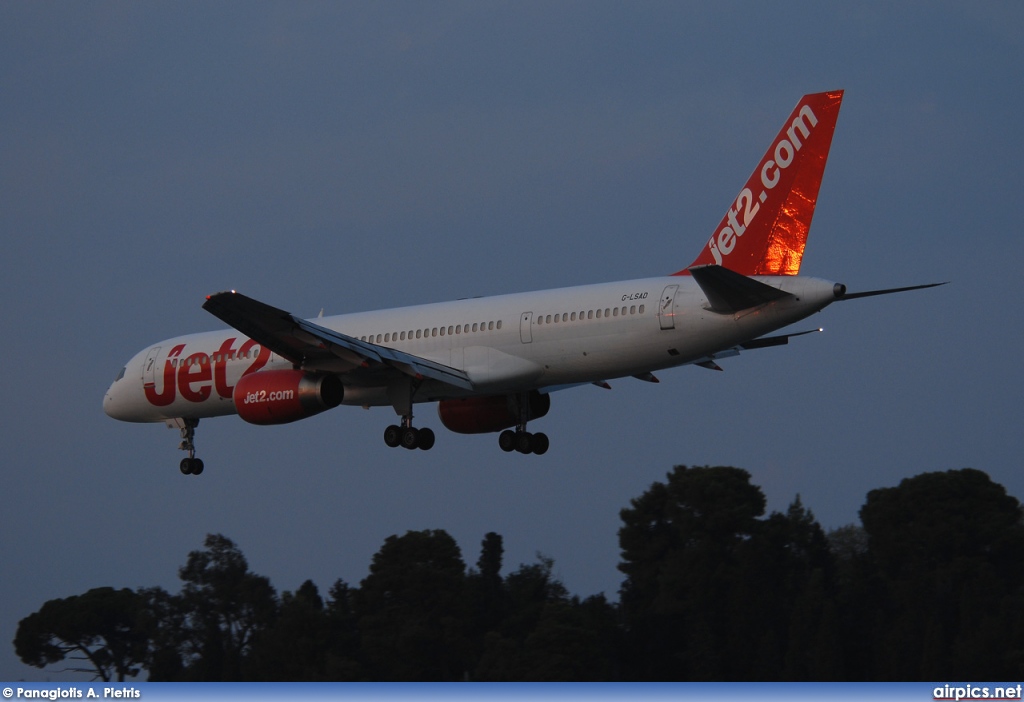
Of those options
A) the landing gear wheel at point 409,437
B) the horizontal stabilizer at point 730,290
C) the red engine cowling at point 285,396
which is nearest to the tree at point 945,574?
the landing gear wheel at point 409,437

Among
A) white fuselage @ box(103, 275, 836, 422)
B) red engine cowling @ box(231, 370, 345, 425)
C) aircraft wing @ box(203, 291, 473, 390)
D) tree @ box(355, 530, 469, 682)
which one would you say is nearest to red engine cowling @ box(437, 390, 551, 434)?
white fuselage @ box(103, 275, 836, 422)

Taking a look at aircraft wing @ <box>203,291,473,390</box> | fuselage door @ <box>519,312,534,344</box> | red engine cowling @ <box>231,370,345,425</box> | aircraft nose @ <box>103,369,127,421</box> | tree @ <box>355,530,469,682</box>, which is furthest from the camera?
tree @ <box>355,530,469,682</box>

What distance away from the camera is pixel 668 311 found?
135 ft

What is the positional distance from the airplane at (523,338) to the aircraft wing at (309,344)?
42mm

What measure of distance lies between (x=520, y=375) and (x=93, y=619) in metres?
54.0

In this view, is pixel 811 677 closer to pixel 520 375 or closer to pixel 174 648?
pixel 174 648

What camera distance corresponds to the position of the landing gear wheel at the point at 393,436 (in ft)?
152

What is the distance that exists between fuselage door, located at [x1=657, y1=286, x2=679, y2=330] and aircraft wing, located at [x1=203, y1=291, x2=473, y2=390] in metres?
6.09

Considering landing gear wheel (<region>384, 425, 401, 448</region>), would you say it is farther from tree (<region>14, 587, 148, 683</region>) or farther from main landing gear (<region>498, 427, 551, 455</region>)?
tree (<region>14, 587, 148, 683</region>)

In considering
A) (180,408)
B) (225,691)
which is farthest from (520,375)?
(225,691)

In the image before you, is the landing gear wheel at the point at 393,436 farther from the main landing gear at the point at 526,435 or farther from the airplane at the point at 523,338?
the main landing gear at the point at 526,435

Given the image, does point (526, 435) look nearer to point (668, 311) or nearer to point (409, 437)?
point (409, 437)

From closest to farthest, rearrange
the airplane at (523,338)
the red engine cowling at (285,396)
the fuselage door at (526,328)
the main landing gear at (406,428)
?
the airplane at (523,338)
the fuselage door at (526,328)
the red engine cowling at (285,396)
the main landing gear at (406,428)

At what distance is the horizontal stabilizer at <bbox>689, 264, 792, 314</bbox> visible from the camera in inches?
1512
